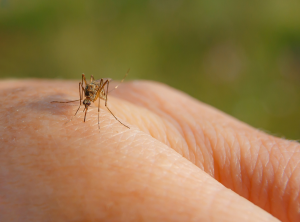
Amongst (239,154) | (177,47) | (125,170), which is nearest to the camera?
(125,170)

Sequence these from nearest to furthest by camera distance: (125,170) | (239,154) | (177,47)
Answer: (125,170), (239,154), (177,47)

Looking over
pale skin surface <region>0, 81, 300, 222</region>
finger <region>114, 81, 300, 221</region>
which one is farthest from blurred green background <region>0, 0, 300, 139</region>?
pale skin surface <region>0, 81, 300, 222</region>

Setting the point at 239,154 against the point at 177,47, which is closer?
the point at 239,154

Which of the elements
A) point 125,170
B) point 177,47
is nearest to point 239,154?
point 125,170

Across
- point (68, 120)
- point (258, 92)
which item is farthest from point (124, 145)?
point (258, 92)

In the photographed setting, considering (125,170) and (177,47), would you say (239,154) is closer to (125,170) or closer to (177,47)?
(125,170)

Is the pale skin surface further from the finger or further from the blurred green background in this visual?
the blurred green background

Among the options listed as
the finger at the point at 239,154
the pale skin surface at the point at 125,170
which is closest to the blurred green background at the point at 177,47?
the finger at the point at 239,154
